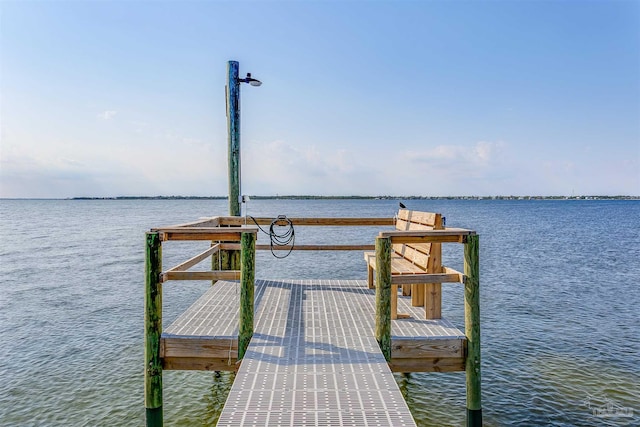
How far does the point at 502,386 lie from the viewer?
28.0 feet

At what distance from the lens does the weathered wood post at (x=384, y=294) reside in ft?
16.2

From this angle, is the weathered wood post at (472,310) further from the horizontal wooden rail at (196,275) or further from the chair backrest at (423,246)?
the horizontal wooden rail at (196,275)

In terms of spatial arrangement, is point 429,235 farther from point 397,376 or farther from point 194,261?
point 397,376

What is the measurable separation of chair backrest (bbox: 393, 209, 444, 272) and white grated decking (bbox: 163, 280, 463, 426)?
2.65 ft

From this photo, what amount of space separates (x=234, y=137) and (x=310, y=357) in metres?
5.88

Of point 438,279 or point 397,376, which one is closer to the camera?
point 438,279

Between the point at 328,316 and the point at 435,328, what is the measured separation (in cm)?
150

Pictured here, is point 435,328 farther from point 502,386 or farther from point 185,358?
point 502,386

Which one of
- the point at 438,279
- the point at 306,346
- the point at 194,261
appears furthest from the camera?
the point at 194,261

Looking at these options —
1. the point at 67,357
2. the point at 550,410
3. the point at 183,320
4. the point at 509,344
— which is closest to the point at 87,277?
the point at 67,357

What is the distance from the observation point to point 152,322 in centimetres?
511

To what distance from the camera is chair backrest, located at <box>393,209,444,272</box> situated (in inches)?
227

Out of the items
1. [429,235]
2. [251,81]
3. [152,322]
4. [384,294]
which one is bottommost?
[152,322]

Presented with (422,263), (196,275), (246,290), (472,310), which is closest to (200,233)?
(196,275)
